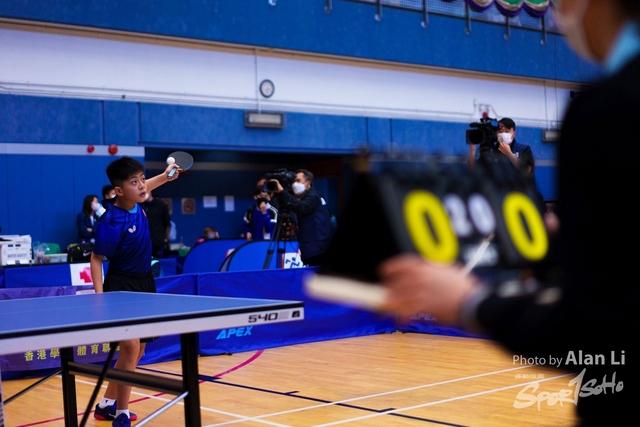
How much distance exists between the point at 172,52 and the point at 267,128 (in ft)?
6.62

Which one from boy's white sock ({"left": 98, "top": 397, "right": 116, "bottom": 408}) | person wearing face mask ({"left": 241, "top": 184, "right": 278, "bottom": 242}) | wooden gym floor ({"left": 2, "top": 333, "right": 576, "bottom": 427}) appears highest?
person wearing face mask ({"left": 241, "top": 184, "right": 278, "bottom": 242})

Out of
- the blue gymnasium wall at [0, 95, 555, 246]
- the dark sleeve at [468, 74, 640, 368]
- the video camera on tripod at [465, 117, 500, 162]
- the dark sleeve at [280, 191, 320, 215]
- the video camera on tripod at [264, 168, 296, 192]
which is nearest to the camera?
the dark sleeve at [468, 74, 640, 368]

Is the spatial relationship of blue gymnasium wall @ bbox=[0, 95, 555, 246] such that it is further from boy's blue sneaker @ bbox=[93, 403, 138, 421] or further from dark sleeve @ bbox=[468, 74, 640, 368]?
dark sleeve @ bbox=[468, 74, 640, 368]

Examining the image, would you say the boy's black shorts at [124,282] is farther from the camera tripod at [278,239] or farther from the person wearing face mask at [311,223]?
the camera tripod at [278,239]

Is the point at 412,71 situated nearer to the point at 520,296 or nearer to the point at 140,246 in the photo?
the point at 140,246

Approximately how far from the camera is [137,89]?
12203 millimetres

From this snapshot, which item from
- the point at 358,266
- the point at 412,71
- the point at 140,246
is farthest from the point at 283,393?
the point at 412,71

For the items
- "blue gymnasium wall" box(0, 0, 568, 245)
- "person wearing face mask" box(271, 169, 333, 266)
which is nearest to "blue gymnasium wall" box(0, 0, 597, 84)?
"blue gymnasium wall" box(0, 0, 568, 245)

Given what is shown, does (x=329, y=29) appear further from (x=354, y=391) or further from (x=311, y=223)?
(x=354, y=391)

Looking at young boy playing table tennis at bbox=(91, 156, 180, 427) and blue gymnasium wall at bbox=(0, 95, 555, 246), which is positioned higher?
blue gymnasium wall at bbox=(0, 95, 555, 246)

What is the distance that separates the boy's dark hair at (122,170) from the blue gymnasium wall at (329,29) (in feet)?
23.2

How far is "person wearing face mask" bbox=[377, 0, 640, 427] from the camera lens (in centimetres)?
94

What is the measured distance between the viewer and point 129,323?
2975 mm

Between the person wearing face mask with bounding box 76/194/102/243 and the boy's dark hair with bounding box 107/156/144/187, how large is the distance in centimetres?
663
